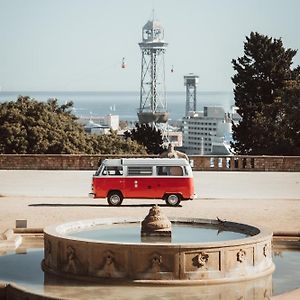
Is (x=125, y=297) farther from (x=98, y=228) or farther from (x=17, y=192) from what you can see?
(x=17, y=192)

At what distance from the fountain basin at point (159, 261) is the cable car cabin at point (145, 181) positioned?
13.5 metres

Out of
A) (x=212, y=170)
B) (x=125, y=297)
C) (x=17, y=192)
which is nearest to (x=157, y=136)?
(x=212, y=170)

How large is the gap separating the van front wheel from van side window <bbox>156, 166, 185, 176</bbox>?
0.73 meters

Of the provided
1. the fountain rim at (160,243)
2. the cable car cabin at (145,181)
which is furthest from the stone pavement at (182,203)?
the fountain rim at (160,243)

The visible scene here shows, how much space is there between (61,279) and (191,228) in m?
4.72

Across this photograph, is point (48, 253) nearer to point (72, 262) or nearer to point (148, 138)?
point (72, 262)

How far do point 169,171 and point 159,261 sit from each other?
14.7 metres

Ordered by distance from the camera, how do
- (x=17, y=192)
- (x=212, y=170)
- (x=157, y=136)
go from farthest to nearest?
(x=157, y=136) < (x=212, y=170) < (x=17, y=192)

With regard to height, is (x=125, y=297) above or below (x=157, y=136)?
below

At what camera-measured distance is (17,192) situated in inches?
1535

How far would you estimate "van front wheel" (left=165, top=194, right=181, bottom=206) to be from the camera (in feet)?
112

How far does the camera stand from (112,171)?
34.0 meters

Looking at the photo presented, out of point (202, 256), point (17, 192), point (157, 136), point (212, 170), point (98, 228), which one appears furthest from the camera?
point (157, 136)

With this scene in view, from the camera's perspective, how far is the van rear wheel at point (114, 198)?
34.0 metres
